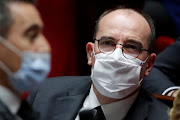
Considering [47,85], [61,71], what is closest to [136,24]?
[47,85]

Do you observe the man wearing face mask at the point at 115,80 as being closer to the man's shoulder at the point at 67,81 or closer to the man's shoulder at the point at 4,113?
the man's shoulder at the point at 67,81

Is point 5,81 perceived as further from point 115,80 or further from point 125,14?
point 125,14

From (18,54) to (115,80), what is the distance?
0.62 meters

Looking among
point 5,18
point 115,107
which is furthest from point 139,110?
point 5,18

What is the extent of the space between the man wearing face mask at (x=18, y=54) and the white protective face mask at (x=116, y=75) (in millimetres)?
492

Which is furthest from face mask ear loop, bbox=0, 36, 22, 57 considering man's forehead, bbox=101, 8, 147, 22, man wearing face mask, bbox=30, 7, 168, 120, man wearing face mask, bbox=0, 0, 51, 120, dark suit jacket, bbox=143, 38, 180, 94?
dark suit jacket, bbox=143, 38, 180, 94

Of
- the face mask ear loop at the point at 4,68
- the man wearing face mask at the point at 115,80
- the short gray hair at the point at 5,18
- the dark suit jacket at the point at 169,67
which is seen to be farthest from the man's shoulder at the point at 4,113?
the dark suit jacket at the point at 169,67

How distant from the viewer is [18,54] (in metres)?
1.02

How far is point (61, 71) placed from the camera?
8.70 ft

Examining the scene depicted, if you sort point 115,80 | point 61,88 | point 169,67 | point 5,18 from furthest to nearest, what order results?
point 169,67 < point 61,88 < point 115,80 < point 5,18

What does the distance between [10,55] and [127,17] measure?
86cm

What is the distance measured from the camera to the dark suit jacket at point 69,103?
5.35 ft

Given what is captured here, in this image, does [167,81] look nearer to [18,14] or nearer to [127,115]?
[127,115]

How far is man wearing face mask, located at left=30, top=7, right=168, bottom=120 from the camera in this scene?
1.52 metres
